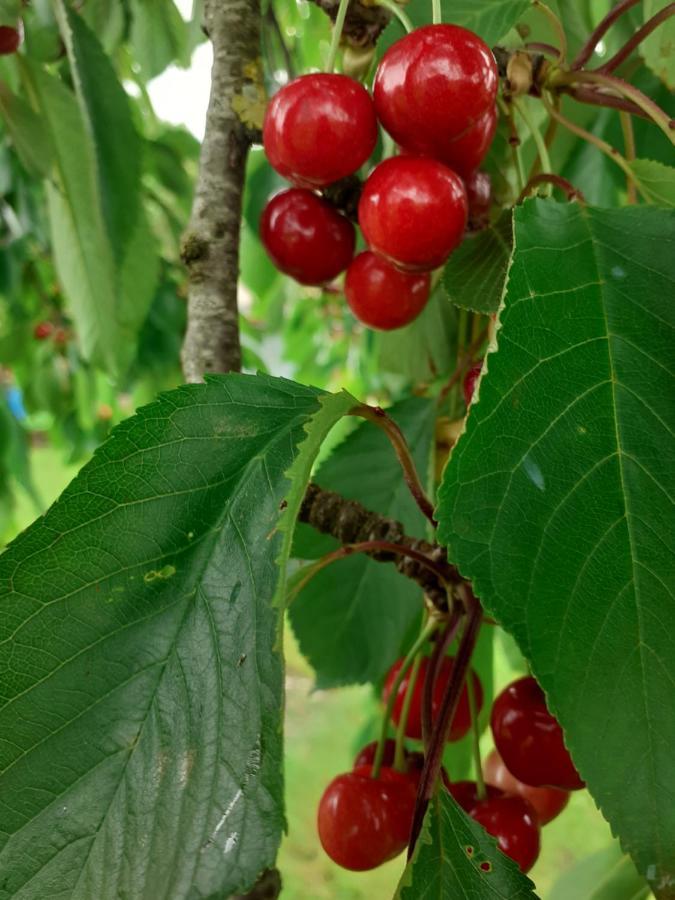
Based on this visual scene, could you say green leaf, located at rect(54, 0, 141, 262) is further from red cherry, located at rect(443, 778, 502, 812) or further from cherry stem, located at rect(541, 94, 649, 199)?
red cherry, located at rect(443, 778, 502, 812)

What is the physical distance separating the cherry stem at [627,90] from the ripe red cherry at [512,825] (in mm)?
474

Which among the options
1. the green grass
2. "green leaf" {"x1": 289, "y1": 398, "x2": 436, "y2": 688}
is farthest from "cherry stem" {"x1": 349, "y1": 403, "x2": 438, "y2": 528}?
the green grass

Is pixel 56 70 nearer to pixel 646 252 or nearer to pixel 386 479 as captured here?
pixel 386 479

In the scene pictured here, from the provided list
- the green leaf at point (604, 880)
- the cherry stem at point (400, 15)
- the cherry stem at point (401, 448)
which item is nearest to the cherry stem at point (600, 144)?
the cherry stem at point (400, 15)

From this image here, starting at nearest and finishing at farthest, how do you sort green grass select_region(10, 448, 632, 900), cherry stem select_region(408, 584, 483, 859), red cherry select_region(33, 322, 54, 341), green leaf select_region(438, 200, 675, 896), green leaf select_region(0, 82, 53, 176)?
green leaf select_region(438, 200, 675, 896) < cherry stem select_region(408, 584, 483, 859) < green leaf select_region(0, 82, 53, 176) < red cherry select_region(33, 322, 54, 341) < green grass select_region(10, 448, 632, 900)

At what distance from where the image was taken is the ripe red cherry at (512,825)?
0.62 metres

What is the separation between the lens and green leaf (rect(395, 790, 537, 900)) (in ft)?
1.60

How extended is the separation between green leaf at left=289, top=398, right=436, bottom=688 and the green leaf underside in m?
0.39

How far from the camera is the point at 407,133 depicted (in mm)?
575

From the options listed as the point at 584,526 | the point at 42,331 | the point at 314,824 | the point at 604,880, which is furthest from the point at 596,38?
the point at 314,824

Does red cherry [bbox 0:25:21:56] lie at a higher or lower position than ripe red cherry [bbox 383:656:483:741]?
higher

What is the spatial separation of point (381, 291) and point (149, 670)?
1.20 feet

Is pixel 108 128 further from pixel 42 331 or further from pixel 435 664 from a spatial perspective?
pixel 42 331

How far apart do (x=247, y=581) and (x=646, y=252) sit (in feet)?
0.92
